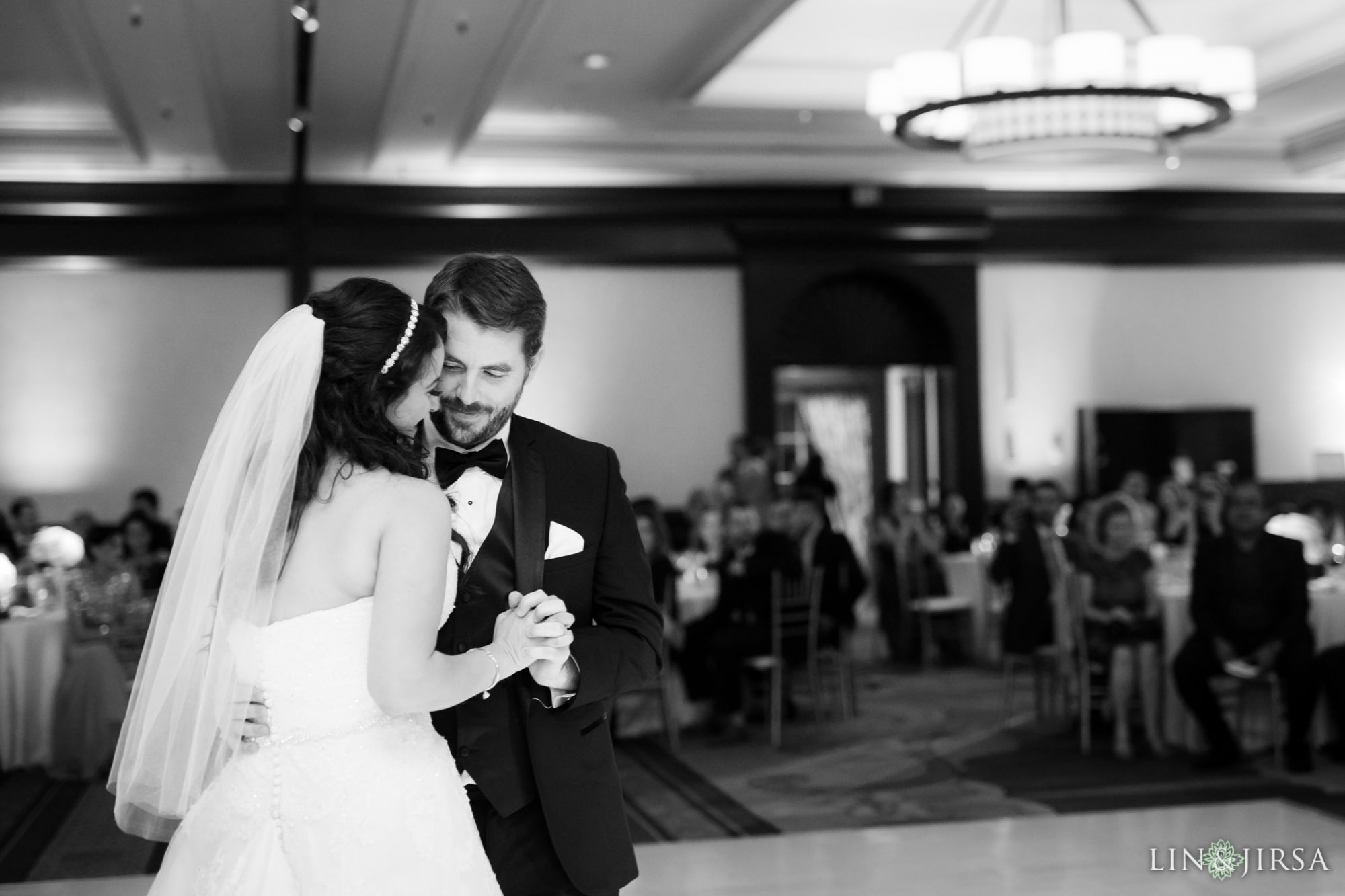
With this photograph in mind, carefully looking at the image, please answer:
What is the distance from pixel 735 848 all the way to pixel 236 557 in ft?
11.2

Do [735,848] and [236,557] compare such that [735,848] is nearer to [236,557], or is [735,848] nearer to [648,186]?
[236,557]

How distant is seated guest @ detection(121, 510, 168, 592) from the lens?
787cm

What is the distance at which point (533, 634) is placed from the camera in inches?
73.4

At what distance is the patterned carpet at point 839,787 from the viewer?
5.51 metres

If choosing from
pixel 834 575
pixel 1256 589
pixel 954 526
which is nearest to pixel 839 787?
pixel 834 575

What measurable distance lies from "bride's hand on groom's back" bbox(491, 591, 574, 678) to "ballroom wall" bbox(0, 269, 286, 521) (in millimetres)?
9881

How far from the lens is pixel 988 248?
12.6m

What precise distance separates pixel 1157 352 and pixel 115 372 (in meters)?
9.30

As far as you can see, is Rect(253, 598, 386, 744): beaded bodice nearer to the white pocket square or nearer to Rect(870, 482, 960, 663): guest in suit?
the white pocket square

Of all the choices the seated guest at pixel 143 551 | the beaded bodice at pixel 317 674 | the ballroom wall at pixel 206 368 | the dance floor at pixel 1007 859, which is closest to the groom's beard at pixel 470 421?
the beaded bodice at pixel 317 674

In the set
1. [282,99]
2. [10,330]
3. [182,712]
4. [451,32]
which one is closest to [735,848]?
[182,712]

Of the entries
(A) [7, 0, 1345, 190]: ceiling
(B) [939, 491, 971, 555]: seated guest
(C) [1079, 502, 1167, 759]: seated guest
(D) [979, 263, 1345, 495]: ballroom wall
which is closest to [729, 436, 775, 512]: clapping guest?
(B) [939, 491, 971, 555]: seated guest

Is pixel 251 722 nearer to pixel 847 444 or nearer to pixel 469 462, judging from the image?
pixel 469 462

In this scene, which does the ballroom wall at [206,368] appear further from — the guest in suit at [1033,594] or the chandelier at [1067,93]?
the chandelier at [1067,93]
